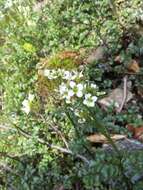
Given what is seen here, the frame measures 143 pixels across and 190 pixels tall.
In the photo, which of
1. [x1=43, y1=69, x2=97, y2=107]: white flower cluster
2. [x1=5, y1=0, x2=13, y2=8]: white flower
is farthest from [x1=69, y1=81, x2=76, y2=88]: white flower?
[x1=5, y1=0, x2=13, y2=8]: white flower

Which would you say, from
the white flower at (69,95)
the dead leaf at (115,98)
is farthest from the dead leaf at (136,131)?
the white flower at (69,95)

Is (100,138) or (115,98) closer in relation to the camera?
(100,138)

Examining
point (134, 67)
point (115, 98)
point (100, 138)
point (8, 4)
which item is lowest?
point (100, 138)

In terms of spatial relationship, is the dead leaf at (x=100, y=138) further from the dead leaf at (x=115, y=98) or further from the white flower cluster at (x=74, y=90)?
the white flower cluster at (x=74, y=90)

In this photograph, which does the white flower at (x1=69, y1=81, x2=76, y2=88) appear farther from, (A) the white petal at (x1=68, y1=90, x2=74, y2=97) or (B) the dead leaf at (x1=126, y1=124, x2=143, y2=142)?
(B) the dead leaf at (x1=126, y1=124, x2=143, y2=142)

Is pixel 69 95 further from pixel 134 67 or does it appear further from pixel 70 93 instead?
pixel 134 67

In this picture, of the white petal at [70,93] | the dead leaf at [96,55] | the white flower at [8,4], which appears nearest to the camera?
the white petal at [70,93]

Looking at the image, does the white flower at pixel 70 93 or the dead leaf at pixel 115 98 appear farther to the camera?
the dead leaf at pixel 115 98

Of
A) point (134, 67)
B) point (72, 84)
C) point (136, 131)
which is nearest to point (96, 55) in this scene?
point (134, 67)
